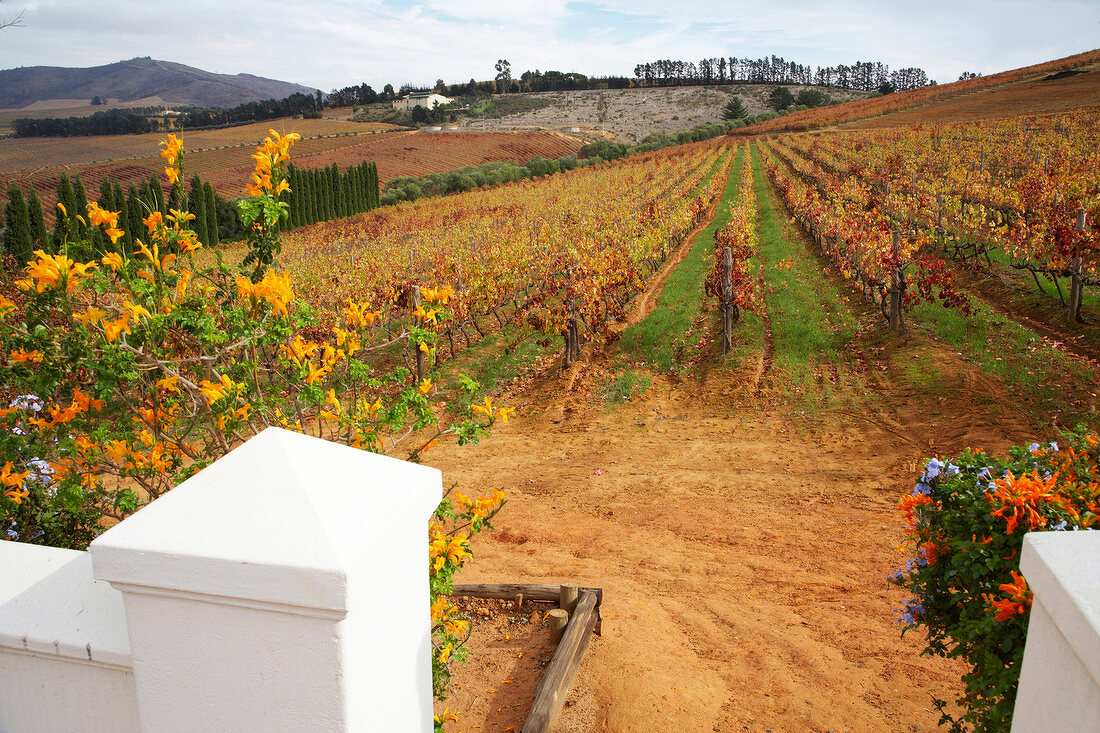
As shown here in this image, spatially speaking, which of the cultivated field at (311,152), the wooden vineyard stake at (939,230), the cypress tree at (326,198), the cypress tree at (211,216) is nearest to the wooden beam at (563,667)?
the wooden vineyard stake at (939,230)

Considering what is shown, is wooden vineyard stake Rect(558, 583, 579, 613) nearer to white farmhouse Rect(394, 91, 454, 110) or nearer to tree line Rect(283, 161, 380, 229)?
tree line Rect(283, 161, 380, 229)

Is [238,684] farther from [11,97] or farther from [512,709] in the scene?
[11,97]

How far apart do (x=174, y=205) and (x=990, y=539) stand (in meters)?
19.8

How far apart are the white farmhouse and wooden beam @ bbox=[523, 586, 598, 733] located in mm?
100525

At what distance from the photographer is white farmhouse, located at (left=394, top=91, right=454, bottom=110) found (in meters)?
103

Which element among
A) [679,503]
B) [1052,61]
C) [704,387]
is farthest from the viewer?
[1052,61]

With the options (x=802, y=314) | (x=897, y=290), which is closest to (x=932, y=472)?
(x=897, y=290)

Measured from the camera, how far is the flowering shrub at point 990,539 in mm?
2725

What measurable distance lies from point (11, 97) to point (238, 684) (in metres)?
253

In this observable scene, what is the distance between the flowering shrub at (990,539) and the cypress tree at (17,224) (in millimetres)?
27639

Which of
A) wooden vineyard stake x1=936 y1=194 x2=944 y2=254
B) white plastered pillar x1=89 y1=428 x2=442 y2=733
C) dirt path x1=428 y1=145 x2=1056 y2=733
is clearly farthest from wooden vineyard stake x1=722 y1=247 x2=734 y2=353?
white plastered pillar x1=89 y1=428 x2=442 y2=733

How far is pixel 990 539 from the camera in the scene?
2900 millimetres

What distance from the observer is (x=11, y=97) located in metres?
194

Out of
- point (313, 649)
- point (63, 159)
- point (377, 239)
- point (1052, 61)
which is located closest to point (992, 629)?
point (313, 649)
